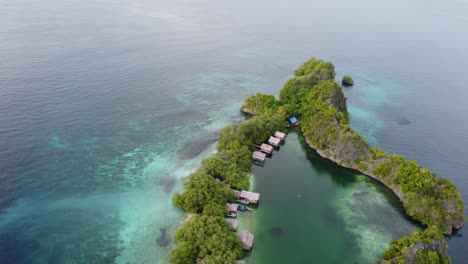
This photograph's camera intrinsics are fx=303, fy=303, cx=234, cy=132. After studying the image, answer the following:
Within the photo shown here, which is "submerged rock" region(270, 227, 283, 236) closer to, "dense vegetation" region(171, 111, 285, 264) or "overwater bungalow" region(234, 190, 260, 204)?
"overwater bungalow" region(234, 190, 260, 204)

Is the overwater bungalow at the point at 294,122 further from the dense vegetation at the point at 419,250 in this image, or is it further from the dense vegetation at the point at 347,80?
the dense vegetation at the point at 419,250

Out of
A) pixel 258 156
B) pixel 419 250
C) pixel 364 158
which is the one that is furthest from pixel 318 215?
pixel 364 158

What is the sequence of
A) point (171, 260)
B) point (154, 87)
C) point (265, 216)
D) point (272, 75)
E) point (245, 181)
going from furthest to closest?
point (272, 75) < point (154, 87) < point (245, 181) < point (265, 216) < point (171, 260)

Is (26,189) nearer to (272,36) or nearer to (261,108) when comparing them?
(261,108)

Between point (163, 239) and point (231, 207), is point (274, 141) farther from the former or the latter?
point (163, 239)

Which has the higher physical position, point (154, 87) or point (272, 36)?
point (272, 36)

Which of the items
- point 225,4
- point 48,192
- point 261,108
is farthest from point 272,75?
point 225,4

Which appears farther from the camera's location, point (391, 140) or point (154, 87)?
point (154, 87)
